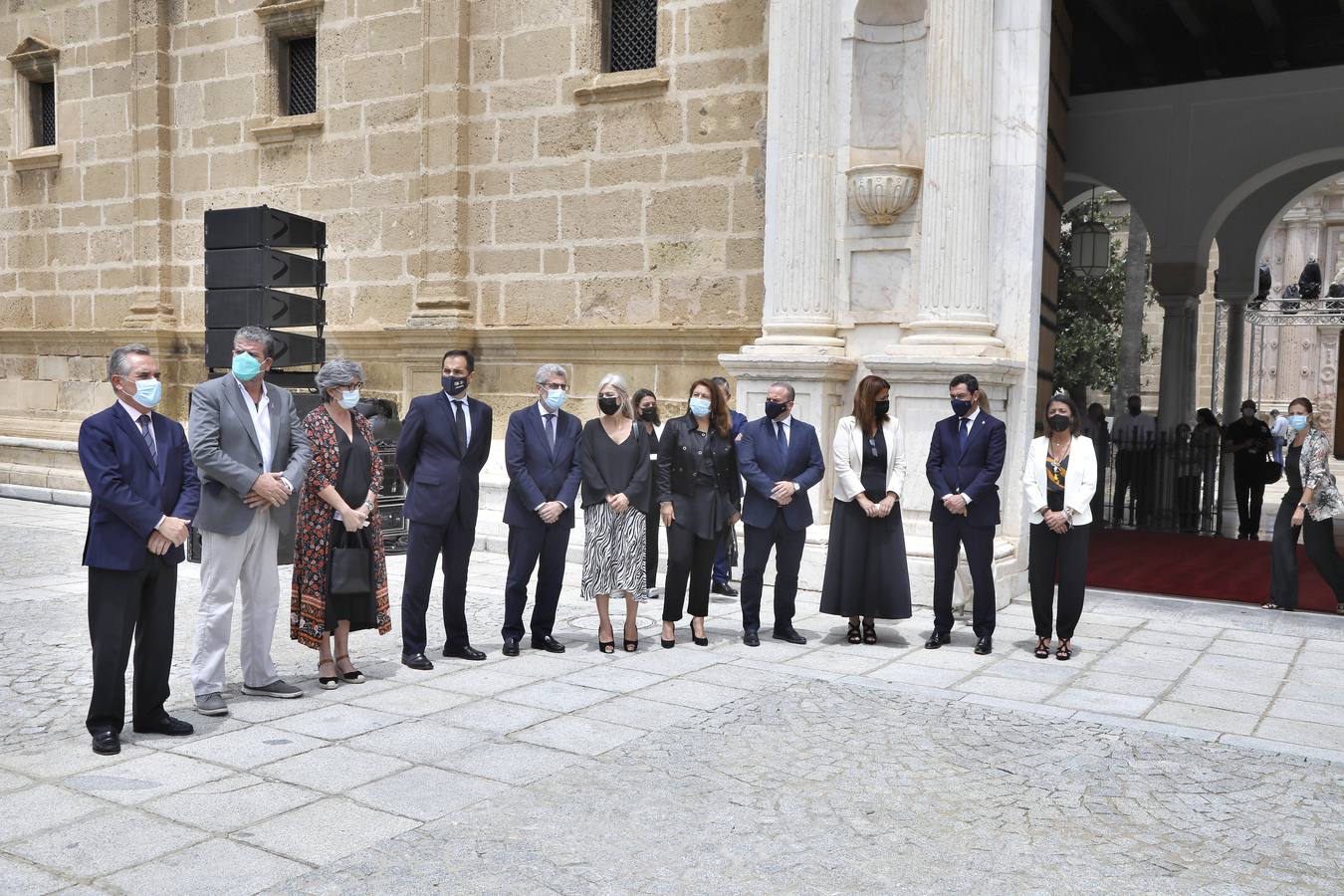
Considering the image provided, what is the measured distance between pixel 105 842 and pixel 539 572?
334 cm

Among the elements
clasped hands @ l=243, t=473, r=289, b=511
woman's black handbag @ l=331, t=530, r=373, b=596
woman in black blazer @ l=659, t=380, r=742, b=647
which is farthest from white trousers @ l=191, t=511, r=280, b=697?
woman in black blazer @ l=659, t=380, r=742, b=647

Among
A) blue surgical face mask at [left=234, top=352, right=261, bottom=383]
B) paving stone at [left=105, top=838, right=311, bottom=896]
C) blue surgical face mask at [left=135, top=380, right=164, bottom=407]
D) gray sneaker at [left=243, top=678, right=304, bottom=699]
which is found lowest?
gray sneaker at [left=243, top=678, right=304, bottom=699]

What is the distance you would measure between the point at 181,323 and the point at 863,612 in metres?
10.9

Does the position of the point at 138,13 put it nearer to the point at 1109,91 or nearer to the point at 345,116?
the point at 345,116

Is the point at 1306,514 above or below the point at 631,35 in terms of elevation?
below

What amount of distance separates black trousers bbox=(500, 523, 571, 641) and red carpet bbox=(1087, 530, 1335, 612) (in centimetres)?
511

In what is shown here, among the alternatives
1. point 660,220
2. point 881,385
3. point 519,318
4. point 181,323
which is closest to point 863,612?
point 881,385

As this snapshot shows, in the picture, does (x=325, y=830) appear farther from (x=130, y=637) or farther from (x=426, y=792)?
(x=130, y=637)

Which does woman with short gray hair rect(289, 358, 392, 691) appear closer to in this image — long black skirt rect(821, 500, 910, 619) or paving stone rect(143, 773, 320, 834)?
paving stone rect(143, 773, 320, 834)

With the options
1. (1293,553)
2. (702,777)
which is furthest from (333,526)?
(1293,553)

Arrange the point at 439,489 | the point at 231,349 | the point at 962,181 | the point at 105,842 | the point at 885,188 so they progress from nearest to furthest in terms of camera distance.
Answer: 1. the point at 105,842
2. the point at 439,489
3. the point at 962,181
4. the point at 885,188
5. the point at 231,349

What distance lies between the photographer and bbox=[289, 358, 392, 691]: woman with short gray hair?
242 inches

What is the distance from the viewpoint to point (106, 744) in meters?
4.99

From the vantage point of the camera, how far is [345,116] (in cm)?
1348
